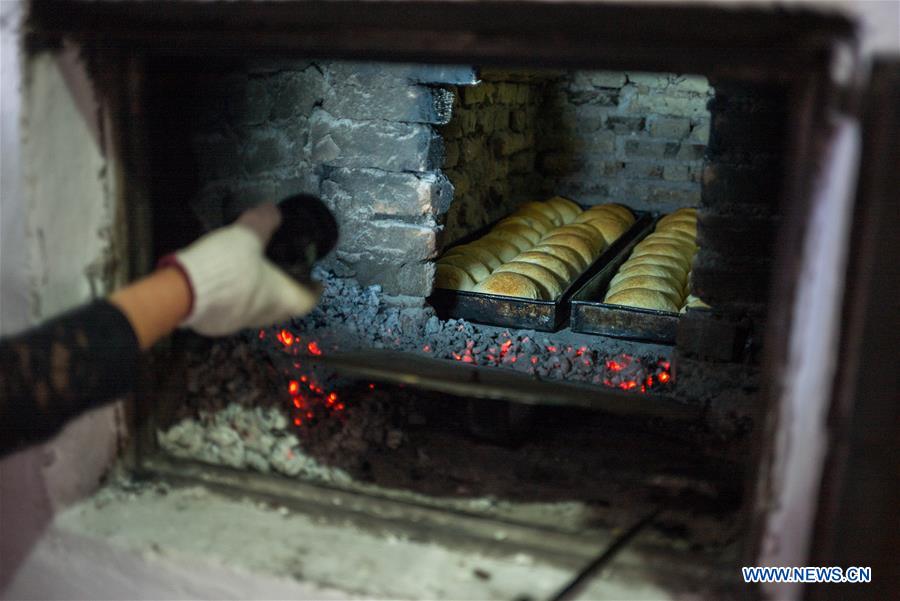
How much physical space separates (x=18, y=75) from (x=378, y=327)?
4.48 ft

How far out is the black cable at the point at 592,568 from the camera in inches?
45.1

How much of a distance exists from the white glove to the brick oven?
0.27 m

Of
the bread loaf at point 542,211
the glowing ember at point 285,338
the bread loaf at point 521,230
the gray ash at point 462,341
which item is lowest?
the gray ash at point 462,341

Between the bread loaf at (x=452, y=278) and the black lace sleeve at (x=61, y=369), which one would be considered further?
the bread loaf at (x=452, y=278)

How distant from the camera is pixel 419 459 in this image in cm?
160

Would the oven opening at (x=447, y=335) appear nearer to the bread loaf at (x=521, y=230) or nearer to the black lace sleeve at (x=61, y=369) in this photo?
the bread loaf at (x=521, y=230)

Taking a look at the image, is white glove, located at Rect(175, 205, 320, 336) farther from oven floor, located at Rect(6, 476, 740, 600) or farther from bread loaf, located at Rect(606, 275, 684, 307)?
bread loaf, located at Rect(606, 275, 684, 307)

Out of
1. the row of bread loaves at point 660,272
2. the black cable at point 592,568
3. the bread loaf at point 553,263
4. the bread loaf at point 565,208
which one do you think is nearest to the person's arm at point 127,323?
the black cable at point 592,568

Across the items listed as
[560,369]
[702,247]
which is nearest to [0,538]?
[560,369]

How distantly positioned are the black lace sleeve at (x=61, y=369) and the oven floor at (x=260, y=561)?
0.32 m

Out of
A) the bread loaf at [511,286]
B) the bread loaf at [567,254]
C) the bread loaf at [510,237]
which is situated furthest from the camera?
the bread loaf at [510,237]

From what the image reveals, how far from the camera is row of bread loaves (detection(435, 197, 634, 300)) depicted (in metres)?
2.70

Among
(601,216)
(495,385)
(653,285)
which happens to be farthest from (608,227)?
(495,385)

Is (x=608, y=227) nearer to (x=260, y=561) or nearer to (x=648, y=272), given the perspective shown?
(x=648, y=272)
